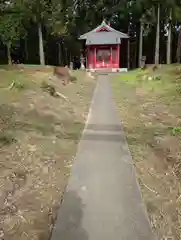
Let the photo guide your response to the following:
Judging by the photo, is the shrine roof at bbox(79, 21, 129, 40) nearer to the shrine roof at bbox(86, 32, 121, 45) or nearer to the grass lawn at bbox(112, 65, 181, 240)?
the shrine roof at bbox(86, 32, 121, 45)

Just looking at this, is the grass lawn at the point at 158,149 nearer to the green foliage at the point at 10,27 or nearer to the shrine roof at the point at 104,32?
the shrine roof at the point at 104,32

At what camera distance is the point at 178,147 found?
689cm

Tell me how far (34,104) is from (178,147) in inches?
209

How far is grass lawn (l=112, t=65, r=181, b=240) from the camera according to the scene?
14.2 ft

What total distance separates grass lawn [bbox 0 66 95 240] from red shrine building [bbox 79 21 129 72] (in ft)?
69.7

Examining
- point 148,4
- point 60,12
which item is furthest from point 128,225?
point 60,12

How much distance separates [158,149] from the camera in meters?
6.79

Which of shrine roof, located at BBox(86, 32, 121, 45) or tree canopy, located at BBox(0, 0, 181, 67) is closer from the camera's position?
tree canopy, located at BBox(0, 0, 181, 67)

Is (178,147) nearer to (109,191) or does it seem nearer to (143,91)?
(109,191)

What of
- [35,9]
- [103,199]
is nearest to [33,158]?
[103,199]

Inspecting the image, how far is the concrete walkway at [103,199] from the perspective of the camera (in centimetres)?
395

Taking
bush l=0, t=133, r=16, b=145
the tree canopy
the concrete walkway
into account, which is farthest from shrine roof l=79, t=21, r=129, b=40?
bush l=0, t=133, r=16, b=145

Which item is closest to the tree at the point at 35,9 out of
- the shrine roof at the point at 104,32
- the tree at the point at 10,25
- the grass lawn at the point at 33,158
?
the tree at the point at 10,25

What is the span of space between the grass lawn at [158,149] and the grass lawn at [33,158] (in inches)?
52.9
